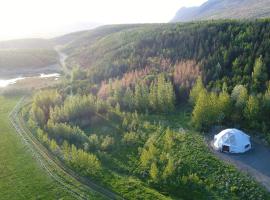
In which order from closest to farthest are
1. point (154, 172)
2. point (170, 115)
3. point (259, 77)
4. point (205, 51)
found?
point (154, 172), point (259, 77), point (170, 115), point (205, 51)

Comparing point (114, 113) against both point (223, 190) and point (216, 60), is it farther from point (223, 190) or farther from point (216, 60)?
point (223, 190)

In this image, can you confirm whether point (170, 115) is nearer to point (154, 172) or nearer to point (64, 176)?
point (154, 172)

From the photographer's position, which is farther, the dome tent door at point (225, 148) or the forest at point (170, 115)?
the dome tent door at point (225, 148)

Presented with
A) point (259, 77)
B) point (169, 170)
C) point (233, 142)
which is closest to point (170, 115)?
point (259, 77)

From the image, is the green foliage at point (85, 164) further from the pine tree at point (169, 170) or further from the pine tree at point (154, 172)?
the pine tree at point (169, 170)

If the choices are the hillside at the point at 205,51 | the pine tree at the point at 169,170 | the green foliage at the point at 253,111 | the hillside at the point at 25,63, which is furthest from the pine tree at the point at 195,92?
the hillside at the point at 25,63

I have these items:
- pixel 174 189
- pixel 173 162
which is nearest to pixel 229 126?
pixel 173 162

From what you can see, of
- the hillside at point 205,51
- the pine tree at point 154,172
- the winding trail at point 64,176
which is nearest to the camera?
the winding trail at point 64,176
